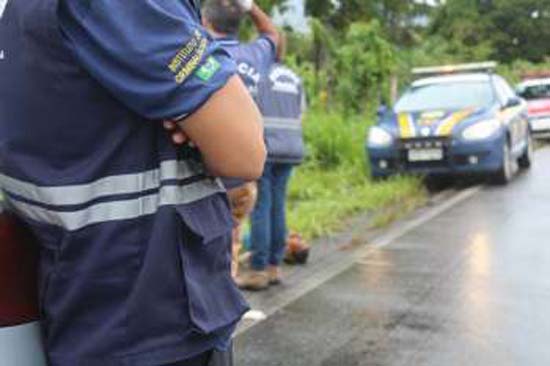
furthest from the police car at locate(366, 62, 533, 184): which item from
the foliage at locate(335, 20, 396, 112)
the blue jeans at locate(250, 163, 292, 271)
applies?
the blue jeans at locate(250, 163, 292, 271)

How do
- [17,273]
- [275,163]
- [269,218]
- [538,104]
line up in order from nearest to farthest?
1. [17,273]
2. [275,163]
3. [269,218]
4. [538,104]

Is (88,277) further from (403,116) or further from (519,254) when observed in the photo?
(403,116)

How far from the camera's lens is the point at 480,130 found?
40.9 ft

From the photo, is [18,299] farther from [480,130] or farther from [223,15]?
[480,130]

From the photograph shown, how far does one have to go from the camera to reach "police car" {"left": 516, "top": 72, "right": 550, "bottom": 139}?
2119 cm

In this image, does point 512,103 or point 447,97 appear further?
point 512,103

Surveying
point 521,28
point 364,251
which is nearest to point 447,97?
point 364,251

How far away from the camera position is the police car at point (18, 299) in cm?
190

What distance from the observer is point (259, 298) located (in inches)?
249

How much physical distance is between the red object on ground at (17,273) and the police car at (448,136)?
10.7m

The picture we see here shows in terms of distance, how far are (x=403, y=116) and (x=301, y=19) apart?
15.8 ft

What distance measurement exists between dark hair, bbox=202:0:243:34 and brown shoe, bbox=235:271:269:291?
2.11m

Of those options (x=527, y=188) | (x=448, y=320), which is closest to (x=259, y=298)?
(x=448, y=320)

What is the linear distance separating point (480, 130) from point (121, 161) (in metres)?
11.0
